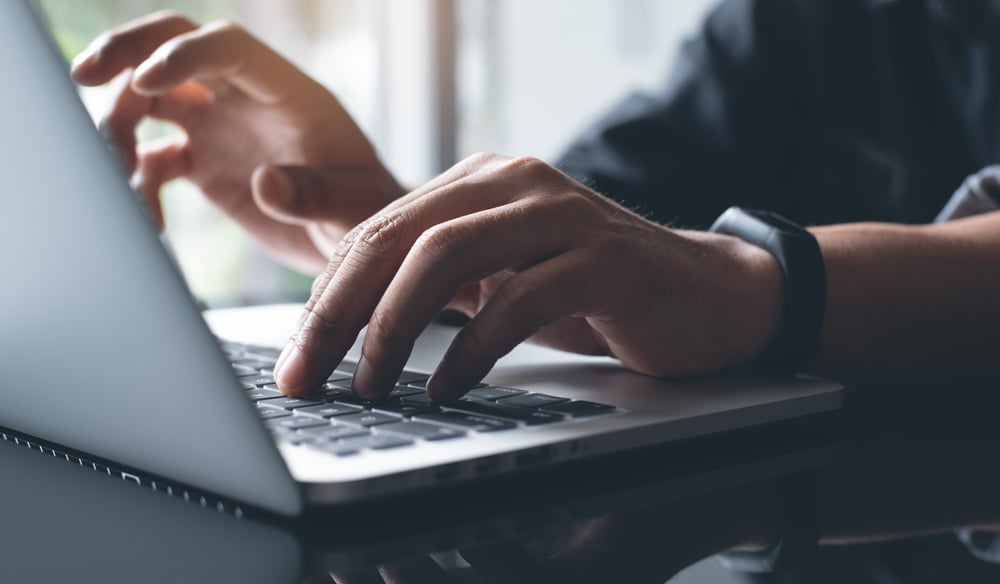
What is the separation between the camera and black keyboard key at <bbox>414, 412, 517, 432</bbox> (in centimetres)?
42

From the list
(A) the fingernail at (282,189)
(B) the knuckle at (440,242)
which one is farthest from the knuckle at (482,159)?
(A) the fingernail at (282,189)

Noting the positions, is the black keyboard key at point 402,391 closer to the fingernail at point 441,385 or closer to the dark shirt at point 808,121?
the fingernail at point 441,385

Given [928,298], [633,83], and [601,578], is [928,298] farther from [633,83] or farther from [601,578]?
[633,83]

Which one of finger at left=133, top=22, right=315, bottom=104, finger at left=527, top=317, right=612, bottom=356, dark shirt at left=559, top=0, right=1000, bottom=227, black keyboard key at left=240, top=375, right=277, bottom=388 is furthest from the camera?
dark shirt at left=559, top=0, right=1000, bottom=227

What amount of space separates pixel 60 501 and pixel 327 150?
618mm

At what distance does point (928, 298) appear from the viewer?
71 cm

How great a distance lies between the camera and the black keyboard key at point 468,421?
1.39 feet

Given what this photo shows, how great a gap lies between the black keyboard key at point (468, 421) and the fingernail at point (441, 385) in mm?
31

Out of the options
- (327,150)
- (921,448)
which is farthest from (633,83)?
(921,448)

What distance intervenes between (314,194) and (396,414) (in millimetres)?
496

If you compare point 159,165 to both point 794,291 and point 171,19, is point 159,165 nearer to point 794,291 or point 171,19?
point 171,19

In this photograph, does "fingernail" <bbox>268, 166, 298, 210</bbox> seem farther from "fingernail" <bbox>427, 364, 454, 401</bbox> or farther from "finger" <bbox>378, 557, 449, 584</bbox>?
"finger" <bbox>378, 557, 449, 584</bbox>

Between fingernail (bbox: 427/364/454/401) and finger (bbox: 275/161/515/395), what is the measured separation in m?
0.04

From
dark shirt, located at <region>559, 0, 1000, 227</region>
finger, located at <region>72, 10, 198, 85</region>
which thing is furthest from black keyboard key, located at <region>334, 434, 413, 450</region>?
dark shirt, located at <region>559, 0, 1000, 227</region>
